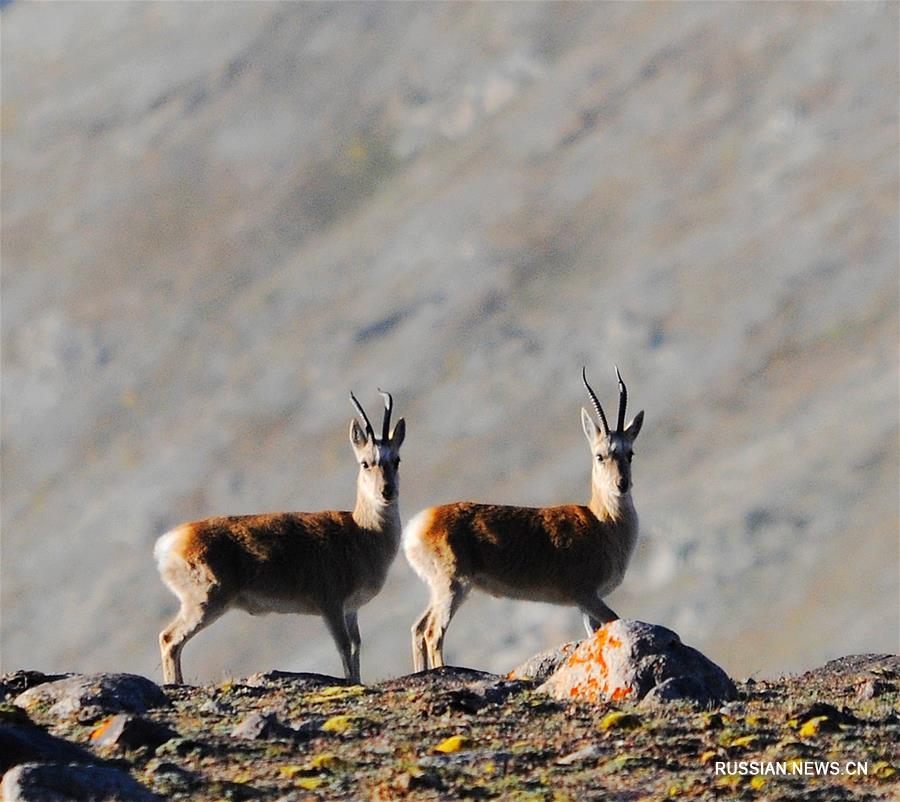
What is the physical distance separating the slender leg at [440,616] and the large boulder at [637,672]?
523 centimetres

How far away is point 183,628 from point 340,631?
172cm

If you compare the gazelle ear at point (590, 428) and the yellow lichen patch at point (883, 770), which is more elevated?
the gazelle ear at point (590, 428)

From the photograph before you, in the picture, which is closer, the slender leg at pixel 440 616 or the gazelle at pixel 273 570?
the gazelle at pixel 273 570

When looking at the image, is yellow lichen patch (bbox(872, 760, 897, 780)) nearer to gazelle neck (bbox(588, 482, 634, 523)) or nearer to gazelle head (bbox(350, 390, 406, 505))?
gazelle head (bbox(350, 390, 406, 505))

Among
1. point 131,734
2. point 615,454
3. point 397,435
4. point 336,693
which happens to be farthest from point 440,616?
point 131,734

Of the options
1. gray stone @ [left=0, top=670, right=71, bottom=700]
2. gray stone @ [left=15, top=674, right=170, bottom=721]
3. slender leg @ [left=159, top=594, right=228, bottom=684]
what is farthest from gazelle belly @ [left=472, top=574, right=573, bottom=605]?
gray stone @ [left=15, top=674, right=170, bottom=721]

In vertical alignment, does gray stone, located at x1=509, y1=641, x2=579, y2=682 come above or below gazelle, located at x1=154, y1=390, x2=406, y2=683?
below

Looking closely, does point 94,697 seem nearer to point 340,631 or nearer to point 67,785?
point 67,785

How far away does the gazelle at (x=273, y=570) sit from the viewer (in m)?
24.2

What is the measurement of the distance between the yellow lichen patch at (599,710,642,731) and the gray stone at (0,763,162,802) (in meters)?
4.06

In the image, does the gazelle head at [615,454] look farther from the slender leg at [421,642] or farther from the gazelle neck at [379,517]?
the slender leg at [421,642]

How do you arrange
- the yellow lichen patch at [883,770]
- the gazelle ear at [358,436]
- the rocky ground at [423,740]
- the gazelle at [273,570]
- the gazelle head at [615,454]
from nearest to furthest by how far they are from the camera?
the rocky ground at [423,740]
the yellow lichen patch at [883,770]
the gazelle at [273,570]
the gazelle ear at [358,436]
the gazelle head at [615,454]

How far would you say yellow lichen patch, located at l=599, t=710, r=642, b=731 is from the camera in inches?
700

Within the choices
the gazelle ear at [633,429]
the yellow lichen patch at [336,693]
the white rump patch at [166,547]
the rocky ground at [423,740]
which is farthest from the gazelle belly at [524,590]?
the yellow lichen patch at [336,693]
